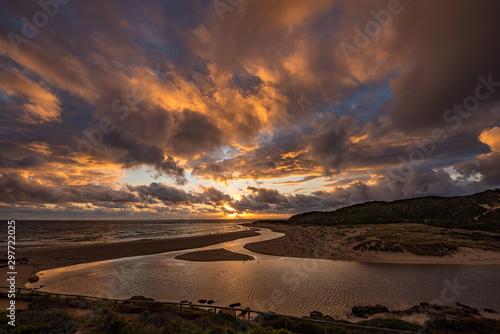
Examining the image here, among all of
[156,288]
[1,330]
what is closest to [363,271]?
[156,288]

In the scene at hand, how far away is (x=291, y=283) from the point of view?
75.3 feet

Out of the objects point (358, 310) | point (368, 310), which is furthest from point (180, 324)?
point (368, 310)

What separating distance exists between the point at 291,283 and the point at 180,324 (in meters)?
14.0

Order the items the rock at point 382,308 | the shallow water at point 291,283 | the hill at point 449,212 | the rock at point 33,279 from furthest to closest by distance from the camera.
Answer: the hill at point 449,212 < the rock at point 33,279 < the shallow water at point 291,283 < the rock at point 382,308

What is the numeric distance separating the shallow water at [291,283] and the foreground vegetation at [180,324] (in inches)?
150

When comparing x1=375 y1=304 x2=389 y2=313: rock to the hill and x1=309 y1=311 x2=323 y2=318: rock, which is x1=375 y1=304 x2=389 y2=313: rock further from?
the hill

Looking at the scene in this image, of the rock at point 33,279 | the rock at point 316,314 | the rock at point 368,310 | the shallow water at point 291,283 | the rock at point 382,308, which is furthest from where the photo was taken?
the rock at point 33,279

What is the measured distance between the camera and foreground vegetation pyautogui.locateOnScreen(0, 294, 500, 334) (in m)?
11.2

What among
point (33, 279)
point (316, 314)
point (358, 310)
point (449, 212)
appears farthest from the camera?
point (449, 212)

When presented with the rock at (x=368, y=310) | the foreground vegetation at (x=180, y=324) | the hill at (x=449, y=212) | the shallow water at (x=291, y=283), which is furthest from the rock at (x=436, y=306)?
the hill at (x=449, y=212)

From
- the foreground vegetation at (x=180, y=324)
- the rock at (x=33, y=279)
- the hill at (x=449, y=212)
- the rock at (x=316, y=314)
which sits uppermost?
the hill at (x=449, y=212)

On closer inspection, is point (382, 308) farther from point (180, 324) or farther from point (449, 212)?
point (449, 212)

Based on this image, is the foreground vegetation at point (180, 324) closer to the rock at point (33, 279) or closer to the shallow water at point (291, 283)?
the shallow water at point (291, 283)

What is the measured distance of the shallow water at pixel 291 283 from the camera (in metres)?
18.2
